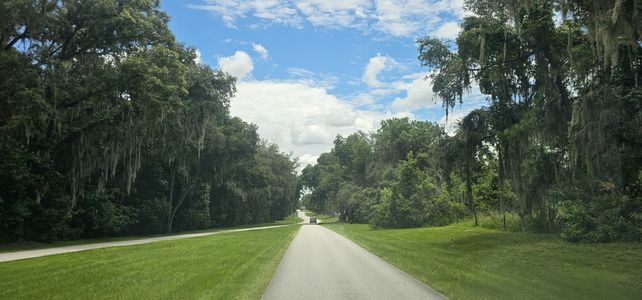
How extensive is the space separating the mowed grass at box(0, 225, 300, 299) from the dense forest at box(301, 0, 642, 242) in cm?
916

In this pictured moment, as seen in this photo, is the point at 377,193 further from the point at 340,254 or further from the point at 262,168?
the point at 340,254

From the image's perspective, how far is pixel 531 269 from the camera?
463 inches

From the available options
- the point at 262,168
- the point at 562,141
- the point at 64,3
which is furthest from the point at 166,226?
the point at 562,141

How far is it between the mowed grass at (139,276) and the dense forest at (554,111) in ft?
30.0

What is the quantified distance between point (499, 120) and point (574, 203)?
179 inches

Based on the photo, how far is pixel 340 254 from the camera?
1656cm

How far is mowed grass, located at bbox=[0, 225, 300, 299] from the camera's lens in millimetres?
8594

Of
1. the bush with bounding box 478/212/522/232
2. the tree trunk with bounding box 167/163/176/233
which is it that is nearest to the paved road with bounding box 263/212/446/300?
the bush with bounding box 478/212/522/232

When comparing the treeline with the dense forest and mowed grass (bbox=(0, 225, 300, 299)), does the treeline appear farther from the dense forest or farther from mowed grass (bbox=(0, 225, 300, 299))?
the dense forest

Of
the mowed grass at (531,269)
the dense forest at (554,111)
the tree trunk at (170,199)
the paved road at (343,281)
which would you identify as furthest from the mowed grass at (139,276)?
the tree trunk at (170,199)

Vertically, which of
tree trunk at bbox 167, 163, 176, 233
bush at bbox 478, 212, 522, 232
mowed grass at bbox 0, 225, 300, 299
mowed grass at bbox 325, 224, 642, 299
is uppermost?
tree trunk at bbox 167, 163, 176, 233

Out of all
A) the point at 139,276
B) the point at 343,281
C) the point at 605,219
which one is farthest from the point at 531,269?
the point at 139,276

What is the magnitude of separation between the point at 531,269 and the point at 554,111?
7331mm

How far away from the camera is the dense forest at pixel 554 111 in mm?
13336
